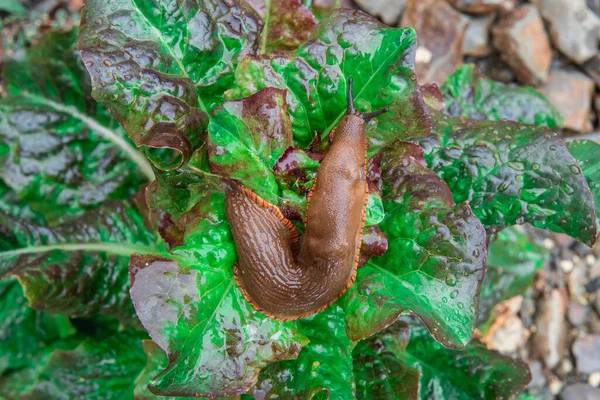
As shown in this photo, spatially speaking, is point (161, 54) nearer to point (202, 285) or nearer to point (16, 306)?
point (202, 285)

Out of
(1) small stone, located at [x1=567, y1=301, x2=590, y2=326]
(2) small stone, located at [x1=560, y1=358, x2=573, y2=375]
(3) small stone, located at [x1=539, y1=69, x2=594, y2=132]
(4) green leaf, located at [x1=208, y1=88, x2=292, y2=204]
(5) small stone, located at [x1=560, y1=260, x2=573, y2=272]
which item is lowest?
(2) small stone, located at [x1=560, y1=358, x2=573, y2=375]

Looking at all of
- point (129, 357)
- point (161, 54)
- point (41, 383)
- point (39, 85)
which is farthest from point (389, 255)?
point (39, 85)

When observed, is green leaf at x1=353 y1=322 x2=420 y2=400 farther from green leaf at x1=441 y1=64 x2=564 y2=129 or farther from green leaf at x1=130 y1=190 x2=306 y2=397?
green leaf at x1=441 y1=64 x2=564 y2=129

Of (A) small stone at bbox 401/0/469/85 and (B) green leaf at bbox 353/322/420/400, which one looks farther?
(A) small stone at bbox 401/0/469/85

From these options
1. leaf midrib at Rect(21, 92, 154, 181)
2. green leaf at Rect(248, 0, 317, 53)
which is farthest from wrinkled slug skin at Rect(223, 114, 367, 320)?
leaf midrib at Rect(21, 92, 154, 181)

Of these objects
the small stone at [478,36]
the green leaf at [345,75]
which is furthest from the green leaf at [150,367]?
the small stone at [478,36]

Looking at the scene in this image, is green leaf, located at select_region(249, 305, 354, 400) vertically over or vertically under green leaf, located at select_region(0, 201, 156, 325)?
over
